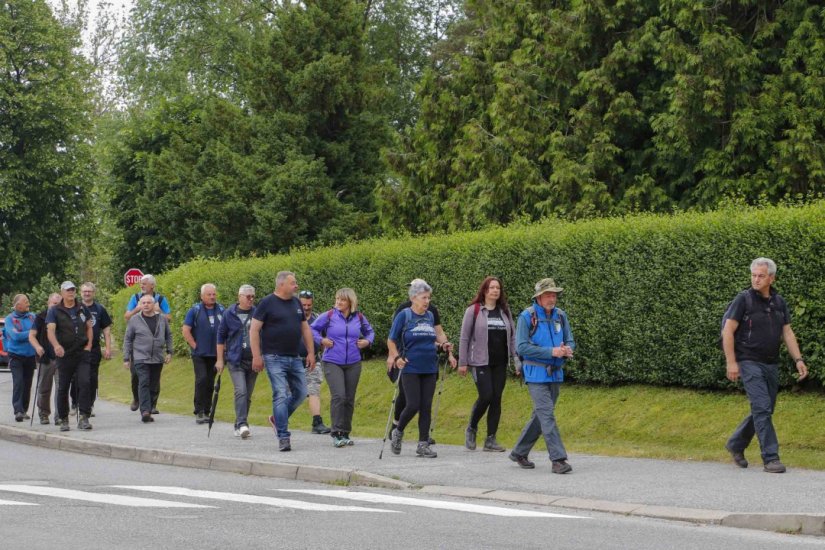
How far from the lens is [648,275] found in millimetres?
17953

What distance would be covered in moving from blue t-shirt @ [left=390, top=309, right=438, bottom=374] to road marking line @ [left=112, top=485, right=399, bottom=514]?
3296 millimetres

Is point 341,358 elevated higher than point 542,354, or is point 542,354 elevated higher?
point 542,354

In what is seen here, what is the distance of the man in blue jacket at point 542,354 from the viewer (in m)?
12.5

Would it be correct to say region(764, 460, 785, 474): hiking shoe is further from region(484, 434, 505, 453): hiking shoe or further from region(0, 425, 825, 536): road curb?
region(484, 434, 505, 453): hiking shoe

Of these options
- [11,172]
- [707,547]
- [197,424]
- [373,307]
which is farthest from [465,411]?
[11,172]

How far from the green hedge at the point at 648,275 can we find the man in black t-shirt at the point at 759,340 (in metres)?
3.48

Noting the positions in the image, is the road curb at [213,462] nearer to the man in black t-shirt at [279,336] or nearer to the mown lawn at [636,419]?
the man in black t-shirt at [279,336]

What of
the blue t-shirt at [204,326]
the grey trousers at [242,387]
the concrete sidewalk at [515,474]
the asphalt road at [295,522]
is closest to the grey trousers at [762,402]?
the concrete sidewalk at [515,474]

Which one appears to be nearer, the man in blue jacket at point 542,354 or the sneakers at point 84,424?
the man in blue jacket at point 542,354

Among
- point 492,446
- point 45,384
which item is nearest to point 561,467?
point 492,446

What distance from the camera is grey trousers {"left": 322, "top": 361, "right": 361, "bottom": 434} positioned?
50.3ft

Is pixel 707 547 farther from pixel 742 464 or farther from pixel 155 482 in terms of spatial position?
pixel 155 482

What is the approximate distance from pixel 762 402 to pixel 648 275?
578cm

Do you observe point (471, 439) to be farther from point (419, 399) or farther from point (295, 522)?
point (295, 522)
